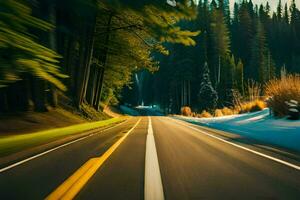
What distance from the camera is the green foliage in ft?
18.9

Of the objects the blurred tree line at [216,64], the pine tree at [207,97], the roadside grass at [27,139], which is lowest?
the roadside grass at [27,139]

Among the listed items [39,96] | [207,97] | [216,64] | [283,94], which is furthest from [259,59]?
[39,96]

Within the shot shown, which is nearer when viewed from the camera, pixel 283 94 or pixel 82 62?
pixel 283 94

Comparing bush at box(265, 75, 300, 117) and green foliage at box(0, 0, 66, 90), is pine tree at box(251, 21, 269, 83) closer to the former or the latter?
bush at box(265, 75, 300, 117)

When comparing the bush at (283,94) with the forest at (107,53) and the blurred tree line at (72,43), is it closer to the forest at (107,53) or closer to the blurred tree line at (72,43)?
the forest at (107,53)

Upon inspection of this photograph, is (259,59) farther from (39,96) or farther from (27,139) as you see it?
(27,139)

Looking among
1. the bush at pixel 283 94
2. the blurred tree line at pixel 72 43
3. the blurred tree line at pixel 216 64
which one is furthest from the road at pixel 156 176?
the blurred tree line at pixel 216 64

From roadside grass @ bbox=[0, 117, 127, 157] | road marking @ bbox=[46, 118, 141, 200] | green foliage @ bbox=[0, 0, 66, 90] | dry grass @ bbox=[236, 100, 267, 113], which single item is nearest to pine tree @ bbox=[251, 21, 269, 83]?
dry grass @ bbox=[236, 100, 267, 113]

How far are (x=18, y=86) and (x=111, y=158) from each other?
1651 cm

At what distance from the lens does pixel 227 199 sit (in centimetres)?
546

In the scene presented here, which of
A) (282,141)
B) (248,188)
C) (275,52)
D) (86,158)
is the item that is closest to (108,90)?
(282,141)

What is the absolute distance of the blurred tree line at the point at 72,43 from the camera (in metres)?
5.96

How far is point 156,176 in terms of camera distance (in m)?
7.25

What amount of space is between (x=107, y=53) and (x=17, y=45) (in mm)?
32315
